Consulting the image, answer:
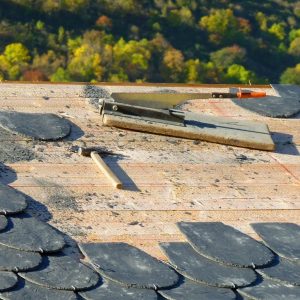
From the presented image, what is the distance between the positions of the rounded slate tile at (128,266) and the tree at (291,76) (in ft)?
123

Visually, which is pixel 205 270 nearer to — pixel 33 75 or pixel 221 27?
pixel 33 75

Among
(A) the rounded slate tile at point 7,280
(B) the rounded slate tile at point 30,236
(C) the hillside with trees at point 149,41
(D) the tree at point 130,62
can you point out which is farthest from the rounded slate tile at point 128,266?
(D) the tree at point 130,62

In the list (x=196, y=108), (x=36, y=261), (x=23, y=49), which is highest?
(x=196, y=108)

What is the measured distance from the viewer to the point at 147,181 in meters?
9.57

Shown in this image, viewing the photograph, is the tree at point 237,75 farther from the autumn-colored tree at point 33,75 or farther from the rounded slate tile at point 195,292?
the rounded slate tile at point 195,292

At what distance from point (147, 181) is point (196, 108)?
2.32 meters

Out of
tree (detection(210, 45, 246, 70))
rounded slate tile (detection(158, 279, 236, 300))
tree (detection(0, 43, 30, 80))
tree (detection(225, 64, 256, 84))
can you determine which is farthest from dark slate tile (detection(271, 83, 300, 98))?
tree (detection(210, 45, 246, 70))

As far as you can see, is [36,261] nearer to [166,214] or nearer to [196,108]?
[166,214]

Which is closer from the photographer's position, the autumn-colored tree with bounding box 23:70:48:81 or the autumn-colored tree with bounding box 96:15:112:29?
the autumn-colored tree with bounding box 23:70:48:81

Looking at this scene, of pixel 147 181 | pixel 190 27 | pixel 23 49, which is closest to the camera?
pixel 147 181

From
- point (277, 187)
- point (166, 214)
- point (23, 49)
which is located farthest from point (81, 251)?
point (23, 49)

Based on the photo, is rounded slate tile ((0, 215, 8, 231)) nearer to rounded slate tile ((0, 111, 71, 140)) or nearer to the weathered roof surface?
the weathered roof surface

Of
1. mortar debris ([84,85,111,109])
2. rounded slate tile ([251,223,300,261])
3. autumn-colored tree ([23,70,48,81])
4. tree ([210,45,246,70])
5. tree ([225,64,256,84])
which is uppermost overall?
mortar debris ([84,85,111,109])

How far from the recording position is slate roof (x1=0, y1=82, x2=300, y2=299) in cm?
745
